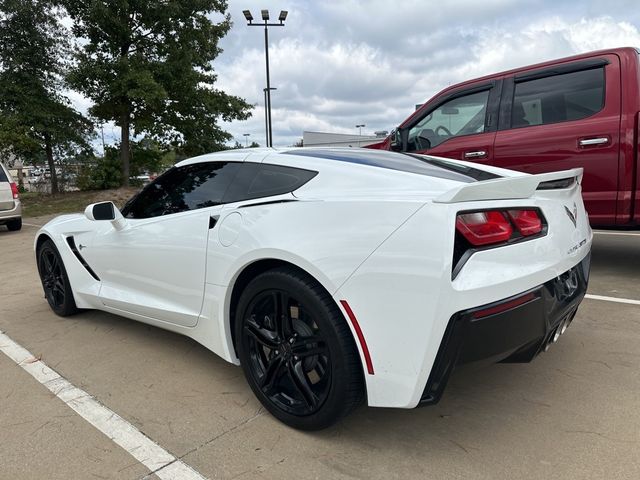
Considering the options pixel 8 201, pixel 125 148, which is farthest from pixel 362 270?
pixel 125 148

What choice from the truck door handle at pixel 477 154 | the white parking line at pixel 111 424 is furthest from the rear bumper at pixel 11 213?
the truck door handle at pixel 477 154

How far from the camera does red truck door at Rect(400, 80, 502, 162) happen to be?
17.0ft

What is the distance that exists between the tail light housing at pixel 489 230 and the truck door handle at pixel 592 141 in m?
2.95

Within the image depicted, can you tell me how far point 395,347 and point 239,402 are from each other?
1111 millimetres

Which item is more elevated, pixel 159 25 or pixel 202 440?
pixel 159 25

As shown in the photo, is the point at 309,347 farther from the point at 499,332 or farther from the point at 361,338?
the point at 499,332

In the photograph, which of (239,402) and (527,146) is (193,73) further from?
(239,402)

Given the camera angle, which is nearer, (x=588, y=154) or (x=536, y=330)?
(x=536, y=330)

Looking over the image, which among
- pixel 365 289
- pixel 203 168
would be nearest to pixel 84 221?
pixel 203 168

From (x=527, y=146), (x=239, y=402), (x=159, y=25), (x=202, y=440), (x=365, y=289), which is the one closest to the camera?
(x=365, y=289)

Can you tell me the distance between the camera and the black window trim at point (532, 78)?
4.54m

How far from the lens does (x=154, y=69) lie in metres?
16.4

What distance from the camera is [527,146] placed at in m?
4.85

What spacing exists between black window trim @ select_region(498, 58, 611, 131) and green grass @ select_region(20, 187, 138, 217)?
13099mm
